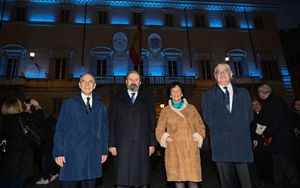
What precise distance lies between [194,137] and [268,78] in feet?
68.7

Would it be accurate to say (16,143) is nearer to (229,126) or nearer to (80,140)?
(80,140)

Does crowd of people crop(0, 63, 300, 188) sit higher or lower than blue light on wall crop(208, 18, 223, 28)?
lower

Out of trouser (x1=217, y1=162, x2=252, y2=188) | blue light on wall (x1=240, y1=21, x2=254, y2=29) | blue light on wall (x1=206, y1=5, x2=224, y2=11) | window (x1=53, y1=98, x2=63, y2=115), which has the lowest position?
trouser (x1=217, y1=162, x2=252, y2=188)

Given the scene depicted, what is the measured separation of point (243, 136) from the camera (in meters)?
3.18

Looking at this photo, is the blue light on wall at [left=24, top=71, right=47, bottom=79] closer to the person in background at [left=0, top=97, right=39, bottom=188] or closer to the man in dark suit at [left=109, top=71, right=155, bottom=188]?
the person in background at [left=0, top=97, right=39, bottom=188]

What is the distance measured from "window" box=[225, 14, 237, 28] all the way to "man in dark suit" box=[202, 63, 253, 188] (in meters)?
21.4

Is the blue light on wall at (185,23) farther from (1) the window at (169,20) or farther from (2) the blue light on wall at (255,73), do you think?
(2) the blue light on wall at (255,73)

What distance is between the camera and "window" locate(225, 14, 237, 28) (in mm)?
22672

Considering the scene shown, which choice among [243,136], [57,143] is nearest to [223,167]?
[243,136]

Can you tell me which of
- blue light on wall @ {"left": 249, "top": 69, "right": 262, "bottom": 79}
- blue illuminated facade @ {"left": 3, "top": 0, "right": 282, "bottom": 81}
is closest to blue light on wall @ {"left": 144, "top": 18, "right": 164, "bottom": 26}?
blue illuminated facade @ {"left": 3, "top": 0, "right": 282, "bottom": 81}

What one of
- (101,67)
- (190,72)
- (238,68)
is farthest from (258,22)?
(101,67)

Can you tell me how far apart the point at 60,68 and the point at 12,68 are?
3855mm

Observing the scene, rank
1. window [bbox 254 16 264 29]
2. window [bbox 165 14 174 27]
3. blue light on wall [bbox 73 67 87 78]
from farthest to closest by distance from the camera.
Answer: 1. window [bbox 254 16 264 29]
2. window [bbox 165 14 174 27]
3. blue light on wall [bbox 73 67 87 78]

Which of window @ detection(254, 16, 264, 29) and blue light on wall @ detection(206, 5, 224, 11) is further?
window @ detection(254, 16, 264, 29)
